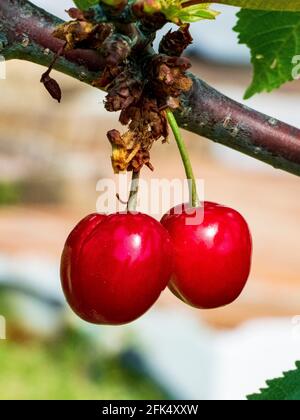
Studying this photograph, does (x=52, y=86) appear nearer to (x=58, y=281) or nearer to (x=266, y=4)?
(x=266, y=4)

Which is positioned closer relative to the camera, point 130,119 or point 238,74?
point 130,119

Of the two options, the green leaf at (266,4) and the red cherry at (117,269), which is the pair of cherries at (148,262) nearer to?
the red cherry at (117,269)

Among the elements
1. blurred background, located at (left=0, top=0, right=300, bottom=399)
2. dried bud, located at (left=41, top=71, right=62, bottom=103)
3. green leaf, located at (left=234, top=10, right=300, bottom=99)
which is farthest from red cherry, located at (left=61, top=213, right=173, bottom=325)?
blurred background, located at (left=0, top=0, right=300, bottom=399)

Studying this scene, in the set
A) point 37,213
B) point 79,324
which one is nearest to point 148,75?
point 79,324

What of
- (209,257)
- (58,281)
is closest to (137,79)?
(209,257)

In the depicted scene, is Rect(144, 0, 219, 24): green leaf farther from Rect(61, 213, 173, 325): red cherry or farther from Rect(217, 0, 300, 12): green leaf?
Rect(61, 213, 173, 325): red cherry

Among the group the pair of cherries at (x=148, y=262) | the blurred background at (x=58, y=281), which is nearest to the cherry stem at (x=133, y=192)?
the pair of cherries at (x=148, y=262)

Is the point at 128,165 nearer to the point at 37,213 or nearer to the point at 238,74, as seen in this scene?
the point at 37,213

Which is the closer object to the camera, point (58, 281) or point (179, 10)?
point (179, 10)
